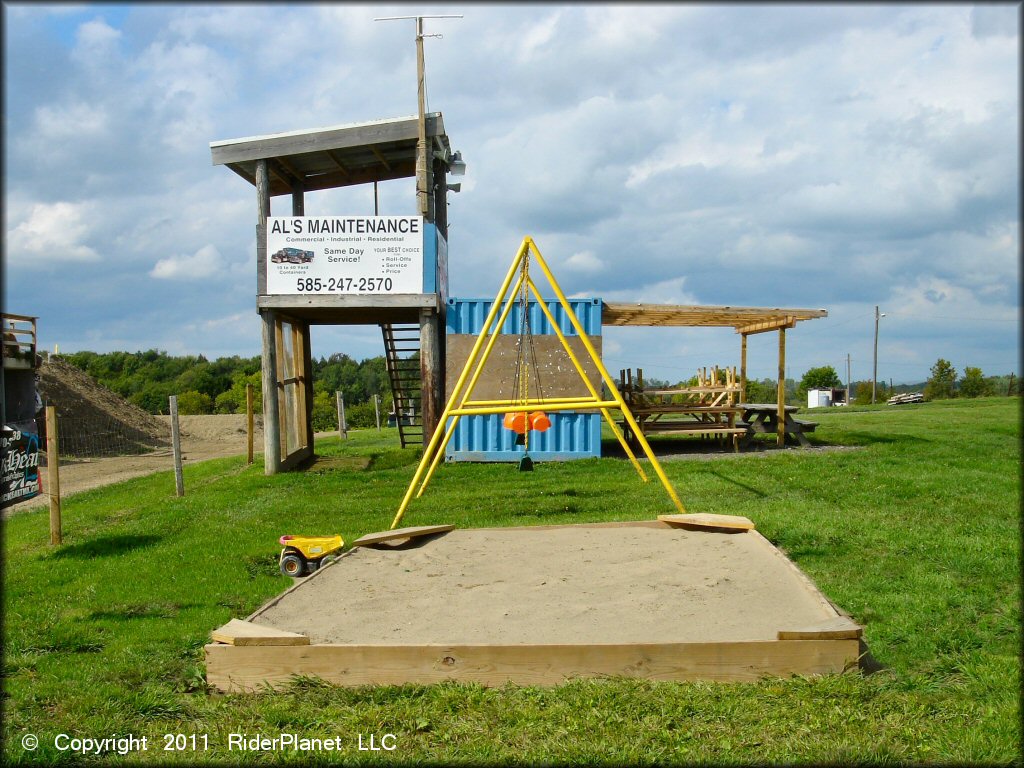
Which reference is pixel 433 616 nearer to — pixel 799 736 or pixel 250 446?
pixel 799 736

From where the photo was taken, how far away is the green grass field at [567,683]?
376 cm

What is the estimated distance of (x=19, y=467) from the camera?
9.56 meters

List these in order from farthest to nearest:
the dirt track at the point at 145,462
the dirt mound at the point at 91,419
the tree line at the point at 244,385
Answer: the tree line at the point at 244,385
the dirt mound at the point at 91,419
the dirt track at the point at 145,462

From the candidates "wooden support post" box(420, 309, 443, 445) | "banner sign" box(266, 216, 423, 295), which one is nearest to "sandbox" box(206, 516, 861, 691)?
"wooden support post" box(420, 309, 443, 445)

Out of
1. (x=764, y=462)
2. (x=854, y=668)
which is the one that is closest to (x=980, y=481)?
(x=764, y=462)

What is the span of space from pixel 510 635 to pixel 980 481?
27.9 ft

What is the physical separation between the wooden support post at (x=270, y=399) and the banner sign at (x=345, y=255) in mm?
609

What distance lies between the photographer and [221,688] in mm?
4547

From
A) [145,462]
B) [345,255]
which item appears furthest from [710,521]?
[145,462]

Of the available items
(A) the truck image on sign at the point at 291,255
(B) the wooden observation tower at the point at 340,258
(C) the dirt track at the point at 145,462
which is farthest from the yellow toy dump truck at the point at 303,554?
(A) the truck image on sign at the point at 291,255

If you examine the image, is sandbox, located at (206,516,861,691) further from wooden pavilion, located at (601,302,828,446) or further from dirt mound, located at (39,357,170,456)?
dirt mound, located at (39,357,170,456)

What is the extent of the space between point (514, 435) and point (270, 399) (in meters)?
4.20

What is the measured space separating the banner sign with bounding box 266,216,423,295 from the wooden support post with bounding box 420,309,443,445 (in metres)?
0.61

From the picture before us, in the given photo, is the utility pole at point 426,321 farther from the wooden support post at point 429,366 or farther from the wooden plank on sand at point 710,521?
the wooden plank on sand at point 710,521
